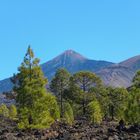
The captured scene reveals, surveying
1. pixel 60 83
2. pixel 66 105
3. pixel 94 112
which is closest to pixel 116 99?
pixel 60 83

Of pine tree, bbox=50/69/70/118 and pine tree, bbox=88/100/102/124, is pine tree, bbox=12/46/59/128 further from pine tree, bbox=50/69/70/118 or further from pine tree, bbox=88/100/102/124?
pine tree, bbox=50/69/70/118

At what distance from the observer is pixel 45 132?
5947 centimetres

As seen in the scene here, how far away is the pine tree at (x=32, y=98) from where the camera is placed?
193ft

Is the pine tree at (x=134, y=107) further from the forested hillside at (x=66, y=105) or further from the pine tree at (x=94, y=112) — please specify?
the pine tree at (x=94, y=112)

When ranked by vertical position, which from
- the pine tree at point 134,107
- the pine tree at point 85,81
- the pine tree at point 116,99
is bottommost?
the pine tree at point 134,107

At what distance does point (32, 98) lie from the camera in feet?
195

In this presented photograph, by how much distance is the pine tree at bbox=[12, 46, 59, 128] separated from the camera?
193ft

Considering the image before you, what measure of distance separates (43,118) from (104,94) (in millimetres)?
55192

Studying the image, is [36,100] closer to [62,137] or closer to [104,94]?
[62,137]

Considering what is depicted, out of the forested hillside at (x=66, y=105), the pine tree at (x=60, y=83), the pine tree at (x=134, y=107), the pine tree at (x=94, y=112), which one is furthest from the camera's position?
the pine tree at (x=60, y=83)

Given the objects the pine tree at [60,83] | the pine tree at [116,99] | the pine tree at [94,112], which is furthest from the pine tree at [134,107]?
the pine tree at [116,99]

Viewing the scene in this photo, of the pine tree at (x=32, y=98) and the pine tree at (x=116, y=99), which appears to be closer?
the pine tree at (x=32, y=98)

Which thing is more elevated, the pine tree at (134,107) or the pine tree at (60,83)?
the pine tree at (60,83)

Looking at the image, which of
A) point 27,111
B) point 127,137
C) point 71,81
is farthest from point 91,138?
point 71,81
